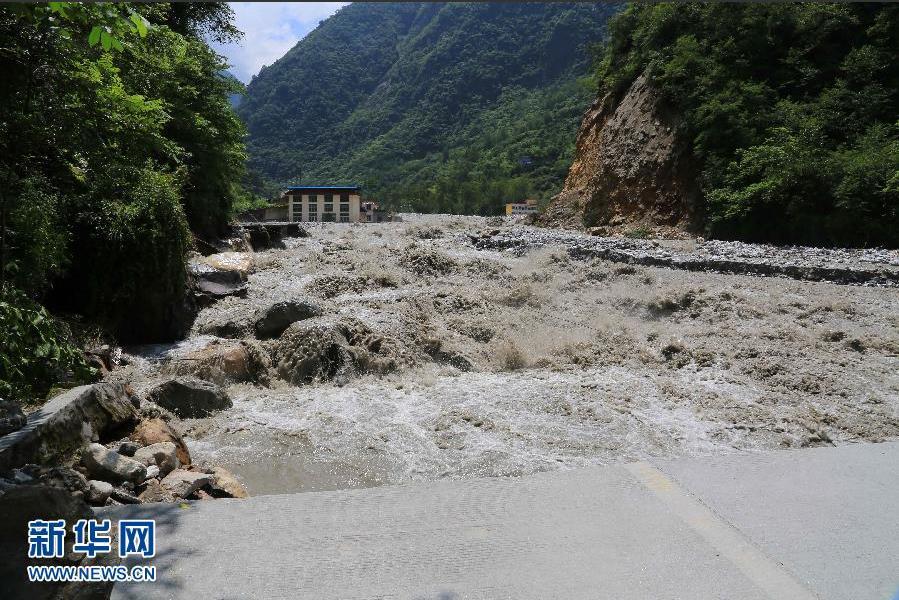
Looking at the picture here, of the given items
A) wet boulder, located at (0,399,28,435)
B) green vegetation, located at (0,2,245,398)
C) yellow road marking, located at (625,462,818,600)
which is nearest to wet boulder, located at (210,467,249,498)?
wet boulder, located at (0,399,28,435)

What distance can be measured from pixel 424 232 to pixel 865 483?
17369 mm

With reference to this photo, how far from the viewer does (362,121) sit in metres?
83.8

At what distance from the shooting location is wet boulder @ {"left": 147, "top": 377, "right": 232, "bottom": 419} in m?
5.36

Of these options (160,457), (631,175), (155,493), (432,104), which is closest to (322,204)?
(631,175)

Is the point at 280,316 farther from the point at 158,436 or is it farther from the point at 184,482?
the point at 184,482

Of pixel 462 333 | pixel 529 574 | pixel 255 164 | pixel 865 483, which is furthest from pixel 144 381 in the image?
pixel 255 164

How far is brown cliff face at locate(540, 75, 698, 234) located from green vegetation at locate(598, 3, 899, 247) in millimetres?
725

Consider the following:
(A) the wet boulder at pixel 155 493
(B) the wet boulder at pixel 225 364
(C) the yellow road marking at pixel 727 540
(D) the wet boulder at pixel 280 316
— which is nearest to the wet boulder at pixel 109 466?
(A) the wet boulder at pixel 155 493

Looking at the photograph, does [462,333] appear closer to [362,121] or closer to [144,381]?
[144,381]

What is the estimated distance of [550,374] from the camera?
7.12 m

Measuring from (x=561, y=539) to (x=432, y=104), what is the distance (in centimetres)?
8198

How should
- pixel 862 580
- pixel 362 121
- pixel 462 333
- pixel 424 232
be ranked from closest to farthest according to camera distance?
pixel 862 580, pixel 462 333, pixel 424 232, pixel 362 121

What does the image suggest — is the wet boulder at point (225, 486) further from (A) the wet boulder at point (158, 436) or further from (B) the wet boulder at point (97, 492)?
(B) the wet boulder at point (97, 492)

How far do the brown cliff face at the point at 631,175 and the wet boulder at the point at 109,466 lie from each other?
16.7 m
